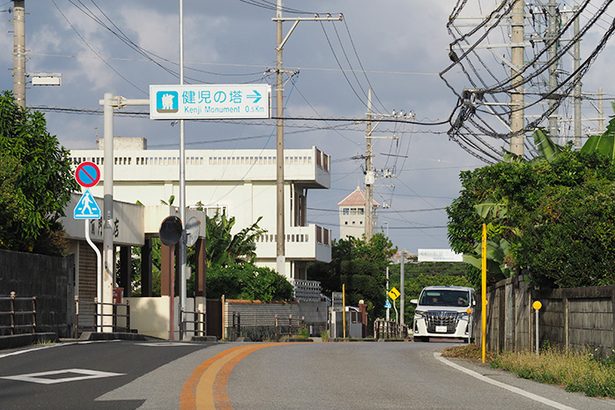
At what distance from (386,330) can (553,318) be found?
143 ft

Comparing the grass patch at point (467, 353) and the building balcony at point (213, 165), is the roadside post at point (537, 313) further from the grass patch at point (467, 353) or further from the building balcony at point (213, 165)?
the building balcony at point (213, 165)

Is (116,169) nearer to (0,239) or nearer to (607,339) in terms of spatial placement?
(0,239)

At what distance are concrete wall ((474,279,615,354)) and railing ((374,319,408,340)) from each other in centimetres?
3619

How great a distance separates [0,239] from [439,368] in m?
12.3

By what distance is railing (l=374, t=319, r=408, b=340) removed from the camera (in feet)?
206

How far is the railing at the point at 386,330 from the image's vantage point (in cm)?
6288

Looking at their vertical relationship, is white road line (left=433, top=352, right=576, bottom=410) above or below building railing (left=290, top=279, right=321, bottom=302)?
below

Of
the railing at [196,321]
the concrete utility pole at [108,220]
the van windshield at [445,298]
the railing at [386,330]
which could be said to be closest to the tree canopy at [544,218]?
the concrete utility pole at [108,220]

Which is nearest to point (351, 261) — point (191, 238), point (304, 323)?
point (304, 323)

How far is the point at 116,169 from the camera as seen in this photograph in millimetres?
64375

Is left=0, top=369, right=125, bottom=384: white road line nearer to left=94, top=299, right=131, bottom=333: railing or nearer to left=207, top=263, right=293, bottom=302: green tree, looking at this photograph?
left=94, top=299, right=131, bottom=333: railing

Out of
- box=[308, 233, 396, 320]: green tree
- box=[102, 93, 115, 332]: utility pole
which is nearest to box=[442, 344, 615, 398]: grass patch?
box=[102, 93, 115, 332]: utility pole

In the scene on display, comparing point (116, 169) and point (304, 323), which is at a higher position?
point (116, 169)

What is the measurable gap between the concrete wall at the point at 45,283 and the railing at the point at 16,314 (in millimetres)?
269
